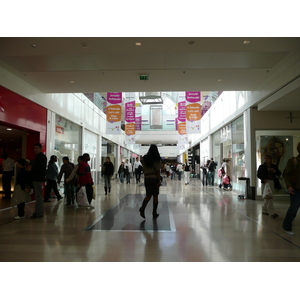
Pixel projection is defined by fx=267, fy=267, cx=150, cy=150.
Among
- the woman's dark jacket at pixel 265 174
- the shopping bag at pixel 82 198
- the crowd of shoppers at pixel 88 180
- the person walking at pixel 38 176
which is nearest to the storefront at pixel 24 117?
the crowd of shoppers at pixel 88 180

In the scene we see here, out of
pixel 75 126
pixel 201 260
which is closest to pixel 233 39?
pixel 201 260

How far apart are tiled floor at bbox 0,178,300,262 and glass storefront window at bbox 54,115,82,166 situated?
4894mm

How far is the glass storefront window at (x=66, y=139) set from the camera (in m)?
11.8

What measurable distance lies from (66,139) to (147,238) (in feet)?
30.3

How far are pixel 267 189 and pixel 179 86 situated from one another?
479 cm

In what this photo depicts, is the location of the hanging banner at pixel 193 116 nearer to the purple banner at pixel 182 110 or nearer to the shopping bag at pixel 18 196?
the purple banner at pixel 182 110

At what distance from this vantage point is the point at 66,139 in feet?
41.7

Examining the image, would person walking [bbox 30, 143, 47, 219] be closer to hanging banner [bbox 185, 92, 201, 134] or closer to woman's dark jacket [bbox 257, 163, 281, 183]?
woman's dark jacket [bbox 257, 163, 281, 183]

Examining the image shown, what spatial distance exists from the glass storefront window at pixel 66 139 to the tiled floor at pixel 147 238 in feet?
16.1

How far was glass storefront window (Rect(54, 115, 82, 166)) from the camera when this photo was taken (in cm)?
1177

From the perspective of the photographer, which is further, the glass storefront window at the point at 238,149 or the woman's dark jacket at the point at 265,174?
the glass storefront window at the point at 238,149

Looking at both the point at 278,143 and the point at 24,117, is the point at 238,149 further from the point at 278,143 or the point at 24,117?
the point at 24,117

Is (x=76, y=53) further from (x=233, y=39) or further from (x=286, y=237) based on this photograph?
(x=286, y=237)

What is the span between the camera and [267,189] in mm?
6746
